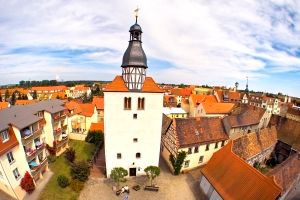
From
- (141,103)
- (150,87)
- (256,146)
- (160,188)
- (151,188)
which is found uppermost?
(150,87)

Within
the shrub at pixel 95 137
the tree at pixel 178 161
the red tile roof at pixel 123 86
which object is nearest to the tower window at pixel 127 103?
the red tile roof at pixel 123 86

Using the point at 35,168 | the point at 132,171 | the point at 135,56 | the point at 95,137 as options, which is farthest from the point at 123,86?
the point at 95,137

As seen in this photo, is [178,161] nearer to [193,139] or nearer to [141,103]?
[193,139]

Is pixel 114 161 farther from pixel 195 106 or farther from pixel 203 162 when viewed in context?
pixel 195 106

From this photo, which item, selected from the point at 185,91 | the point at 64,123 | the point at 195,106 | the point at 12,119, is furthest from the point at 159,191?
the point at 185,91

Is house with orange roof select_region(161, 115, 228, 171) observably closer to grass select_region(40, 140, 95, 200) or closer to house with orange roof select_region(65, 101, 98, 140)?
grass select_region(40, 140, 95, 200)

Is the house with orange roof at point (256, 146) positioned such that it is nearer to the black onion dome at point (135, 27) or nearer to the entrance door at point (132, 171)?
the entrance door at point (132, 171)

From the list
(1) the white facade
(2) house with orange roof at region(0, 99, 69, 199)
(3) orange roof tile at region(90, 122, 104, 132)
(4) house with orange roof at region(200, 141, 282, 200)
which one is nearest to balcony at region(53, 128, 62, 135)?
(2) house with orange roof at region(0, 99, 69, 199)
